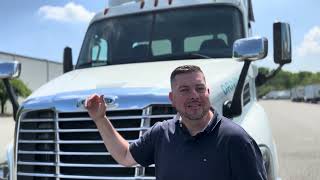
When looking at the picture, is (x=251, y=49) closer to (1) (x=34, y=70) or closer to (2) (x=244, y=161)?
(2) (x=244, y=161)

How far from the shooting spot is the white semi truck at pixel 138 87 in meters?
4.13

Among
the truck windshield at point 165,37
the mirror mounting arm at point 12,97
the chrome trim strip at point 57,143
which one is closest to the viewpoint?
the chrome trim strip at point 57,143

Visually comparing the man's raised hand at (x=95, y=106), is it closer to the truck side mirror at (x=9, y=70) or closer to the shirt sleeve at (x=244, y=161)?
the shirt sleeve at (x=244, y=161)

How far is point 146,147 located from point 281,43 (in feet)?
8.47

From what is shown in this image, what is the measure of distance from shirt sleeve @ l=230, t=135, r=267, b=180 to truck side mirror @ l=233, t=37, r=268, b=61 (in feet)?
5.83

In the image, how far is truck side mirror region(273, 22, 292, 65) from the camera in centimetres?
527

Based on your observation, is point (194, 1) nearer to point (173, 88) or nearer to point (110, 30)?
point (110, 30)

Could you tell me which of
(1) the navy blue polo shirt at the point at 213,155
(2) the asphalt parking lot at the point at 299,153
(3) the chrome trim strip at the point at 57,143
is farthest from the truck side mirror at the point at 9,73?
(2) the asphalt parking lot at the point at 299,153

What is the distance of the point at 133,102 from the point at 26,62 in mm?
47993

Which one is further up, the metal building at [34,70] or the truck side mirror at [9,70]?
the metal building at [34,70]

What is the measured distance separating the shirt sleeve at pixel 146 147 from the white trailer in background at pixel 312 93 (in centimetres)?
7140

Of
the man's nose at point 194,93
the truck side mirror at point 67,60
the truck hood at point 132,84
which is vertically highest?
the truck side mirror at point 67,60

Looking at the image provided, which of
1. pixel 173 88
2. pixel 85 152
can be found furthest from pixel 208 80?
pixel 173 88

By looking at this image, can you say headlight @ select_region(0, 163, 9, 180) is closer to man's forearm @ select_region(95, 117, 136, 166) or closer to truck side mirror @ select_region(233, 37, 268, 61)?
man's forearm @ select_region(95, 117, 136, 166)
